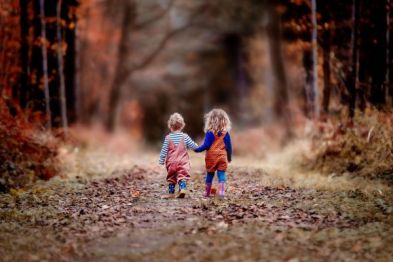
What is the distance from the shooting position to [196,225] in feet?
28.3

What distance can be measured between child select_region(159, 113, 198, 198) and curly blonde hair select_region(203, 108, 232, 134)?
477mm

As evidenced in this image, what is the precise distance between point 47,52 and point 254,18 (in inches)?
573

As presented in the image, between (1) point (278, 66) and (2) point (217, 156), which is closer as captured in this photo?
(2) point (217, 156)

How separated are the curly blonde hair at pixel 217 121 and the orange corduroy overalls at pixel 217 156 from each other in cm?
12

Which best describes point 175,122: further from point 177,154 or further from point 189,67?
point 189,67

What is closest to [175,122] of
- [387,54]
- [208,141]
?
[208,141]

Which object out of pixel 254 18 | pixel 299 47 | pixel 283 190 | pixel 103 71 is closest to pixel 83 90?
pixel 103 71

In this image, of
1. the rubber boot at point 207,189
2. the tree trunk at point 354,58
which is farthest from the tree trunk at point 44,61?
the tree trunk at point 354,58

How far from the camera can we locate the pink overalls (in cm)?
1101

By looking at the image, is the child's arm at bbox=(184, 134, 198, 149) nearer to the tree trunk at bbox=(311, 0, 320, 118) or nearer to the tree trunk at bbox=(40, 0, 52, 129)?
the tree trunk at bbox=(311, 0, 320, 118)

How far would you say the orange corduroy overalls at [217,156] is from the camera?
35.6 feet

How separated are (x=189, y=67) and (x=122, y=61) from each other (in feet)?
32.3

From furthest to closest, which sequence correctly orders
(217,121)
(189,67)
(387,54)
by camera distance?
(189,67) → (387,54) → (217,121)

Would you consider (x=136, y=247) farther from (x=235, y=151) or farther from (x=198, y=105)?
(x=198, y=105)
